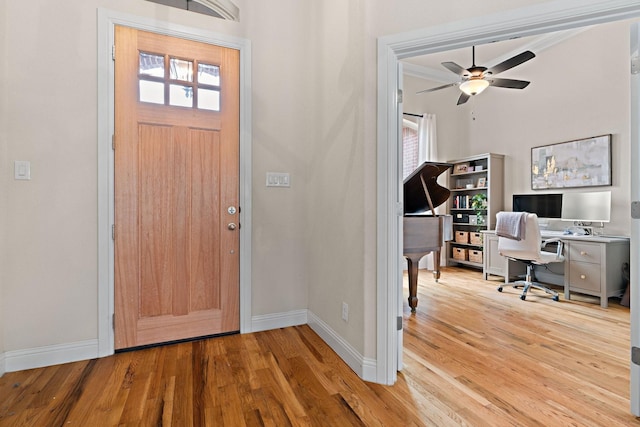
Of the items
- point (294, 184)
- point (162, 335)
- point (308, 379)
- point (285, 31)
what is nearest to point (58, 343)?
point (162, 335)

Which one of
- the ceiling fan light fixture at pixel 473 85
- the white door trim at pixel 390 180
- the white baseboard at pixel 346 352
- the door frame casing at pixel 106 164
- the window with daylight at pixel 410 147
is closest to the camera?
the white door trim at pixel 390 180

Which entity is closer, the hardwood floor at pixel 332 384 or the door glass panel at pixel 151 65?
the hardwood floor at pixel 332 384

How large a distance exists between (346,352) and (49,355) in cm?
199

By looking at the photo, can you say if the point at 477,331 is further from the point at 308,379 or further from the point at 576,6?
the point at 576,6

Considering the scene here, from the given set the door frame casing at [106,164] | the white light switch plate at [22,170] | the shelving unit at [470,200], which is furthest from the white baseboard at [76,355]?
the shelving unit at [470,200]

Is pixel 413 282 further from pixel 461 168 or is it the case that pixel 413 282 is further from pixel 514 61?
pixel 461 168

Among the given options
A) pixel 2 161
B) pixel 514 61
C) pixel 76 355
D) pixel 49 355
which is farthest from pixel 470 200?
pixel 2 161

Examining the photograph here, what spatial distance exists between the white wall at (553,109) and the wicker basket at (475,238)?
724mm

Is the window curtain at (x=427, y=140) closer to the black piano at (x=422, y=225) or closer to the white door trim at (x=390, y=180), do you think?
the black piano at (x=422, y=225)

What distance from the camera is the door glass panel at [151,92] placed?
230cm

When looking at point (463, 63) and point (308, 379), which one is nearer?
point (308, 379)

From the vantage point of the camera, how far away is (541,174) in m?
4.68

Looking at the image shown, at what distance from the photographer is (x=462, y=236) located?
18.3 ft

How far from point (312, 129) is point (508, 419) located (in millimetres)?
2371
